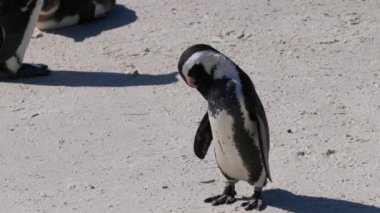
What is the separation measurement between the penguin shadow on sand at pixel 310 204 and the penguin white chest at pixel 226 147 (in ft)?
0.74

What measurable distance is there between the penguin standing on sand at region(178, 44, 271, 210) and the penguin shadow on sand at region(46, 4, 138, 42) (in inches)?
105

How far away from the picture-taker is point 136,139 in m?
5.39

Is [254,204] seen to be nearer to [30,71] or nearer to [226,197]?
[226,197]

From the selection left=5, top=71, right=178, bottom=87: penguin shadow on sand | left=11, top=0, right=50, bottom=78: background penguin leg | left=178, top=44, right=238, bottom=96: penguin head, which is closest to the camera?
left=178, top=44, right=238, bottom=96: penguin head

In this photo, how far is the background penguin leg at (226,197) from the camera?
182 inches

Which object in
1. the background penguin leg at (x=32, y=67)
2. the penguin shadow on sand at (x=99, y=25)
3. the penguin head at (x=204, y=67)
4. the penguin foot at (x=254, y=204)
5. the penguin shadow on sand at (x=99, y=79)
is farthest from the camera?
the penguin shadow on sand at (x=99, y=25)

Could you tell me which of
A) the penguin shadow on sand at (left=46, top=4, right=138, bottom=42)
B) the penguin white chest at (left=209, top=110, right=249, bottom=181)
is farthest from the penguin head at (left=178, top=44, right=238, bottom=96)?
the penguin shadow on sand at (left=46, top=4, right=138, bottom=42)

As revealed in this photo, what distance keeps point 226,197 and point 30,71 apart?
→ 2106 mm

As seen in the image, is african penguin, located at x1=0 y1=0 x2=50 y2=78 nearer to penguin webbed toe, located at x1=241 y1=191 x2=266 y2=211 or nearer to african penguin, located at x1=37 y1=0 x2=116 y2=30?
african penguin, located at x1=37 y1=0 x2=116 y2=30

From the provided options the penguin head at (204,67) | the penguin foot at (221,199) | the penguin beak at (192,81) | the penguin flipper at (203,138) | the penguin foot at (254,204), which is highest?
the penguin head at (204,67)

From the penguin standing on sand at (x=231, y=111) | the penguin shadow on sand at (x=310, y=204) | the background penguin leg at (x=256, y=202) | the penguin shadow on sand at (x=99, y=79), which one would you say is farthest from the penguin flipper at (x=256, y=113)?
the penguin shadow on sand at (x=99, y=79)

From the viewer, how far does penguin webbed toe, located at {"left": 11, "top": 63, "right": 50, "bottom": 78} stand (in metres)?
6.36

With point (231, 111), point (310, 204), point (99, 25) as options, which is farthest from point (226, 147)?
point (99, 25)

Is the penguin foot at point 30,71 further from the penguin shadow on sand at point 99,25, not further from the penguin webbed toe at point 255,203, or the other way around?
the penguin webbed toe at point 255,203
